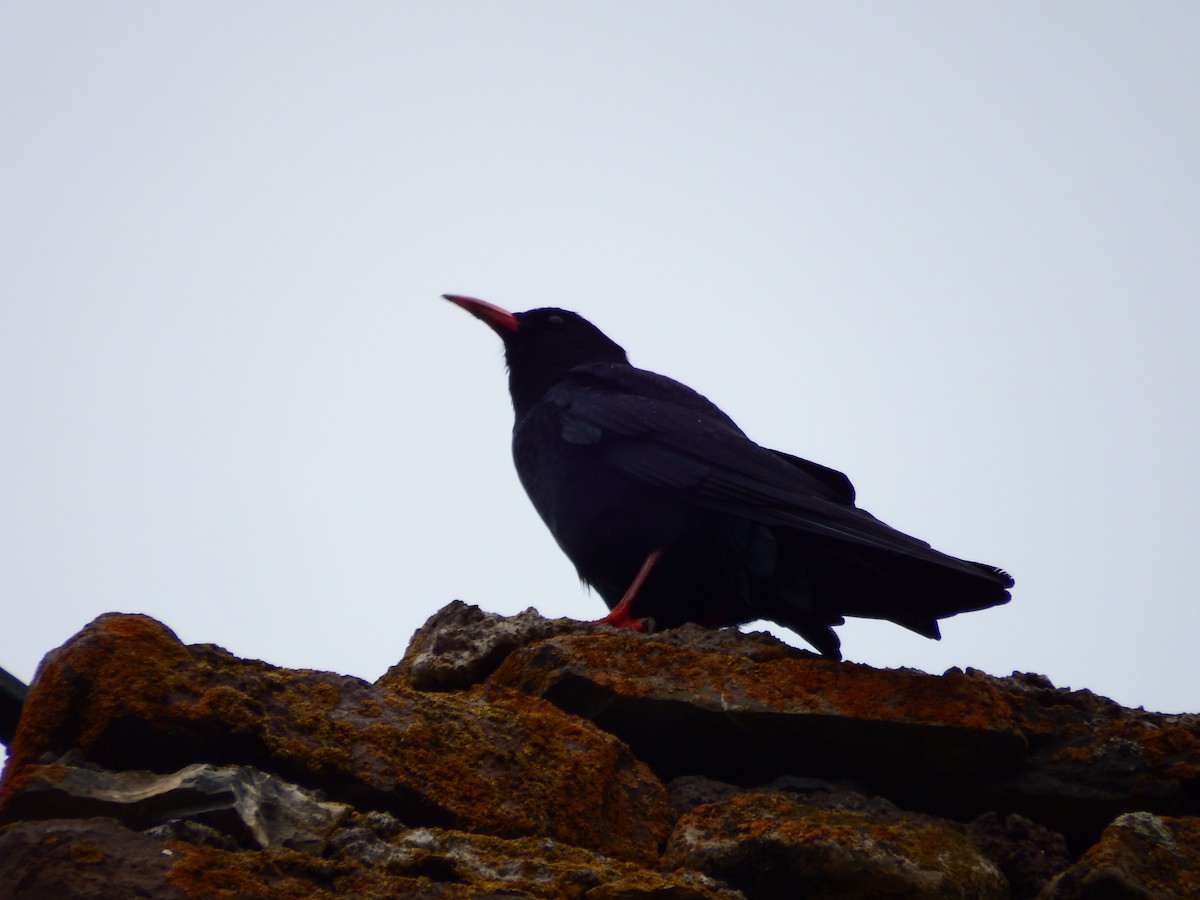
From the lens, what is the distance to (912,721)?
309cm

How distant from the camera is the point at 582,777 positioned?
2.84 meters

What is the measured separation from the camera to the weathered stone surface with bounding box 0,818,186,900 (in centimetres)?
195

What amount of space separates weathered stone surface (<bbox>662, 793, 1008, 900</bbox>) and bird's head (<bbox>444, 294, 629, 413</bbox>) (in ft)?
12.3

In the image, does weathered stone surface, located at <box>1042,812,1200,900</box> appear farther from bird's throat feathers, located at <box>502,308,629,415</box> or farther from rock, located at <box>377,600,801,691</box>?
bird's throat feathers, located at <box>502,308,629,415</box>

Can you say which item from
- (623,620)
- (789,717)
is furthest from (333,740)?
(623,620)

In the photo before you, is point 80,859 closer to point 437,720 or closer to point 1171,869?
point 437,720

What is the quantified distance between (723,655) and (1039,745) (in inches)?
33.3

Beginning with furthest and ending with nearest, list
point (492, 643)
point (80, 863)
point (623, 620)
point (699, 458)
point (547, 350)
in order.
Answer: point (547, 350) → point (699, 458) → point (623, 620) → point (492, 643) → point (80, 863)

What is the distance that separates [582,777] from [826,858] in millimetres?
583

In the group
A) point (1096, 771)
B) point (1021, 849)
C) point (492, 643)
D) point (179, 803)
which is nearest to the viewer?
point (179, 803)

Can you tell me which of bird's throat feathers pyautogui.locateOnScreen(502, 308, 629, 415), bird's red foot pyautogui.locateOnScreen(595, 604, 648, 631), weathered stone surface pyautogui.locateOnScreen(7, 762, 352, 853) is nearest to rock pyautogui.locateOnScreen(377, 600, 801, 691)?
bird's red foot pyautogui.locateOnScreen(595, 604, 648, 631)

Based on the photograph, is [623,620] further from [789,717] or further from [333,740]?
[333,740]

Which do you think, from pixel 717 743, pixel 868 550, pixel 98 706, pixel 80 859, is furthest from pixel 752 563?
pixel 80 859

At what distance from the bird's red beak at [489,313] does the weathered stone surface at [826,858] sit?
4.32 metres
